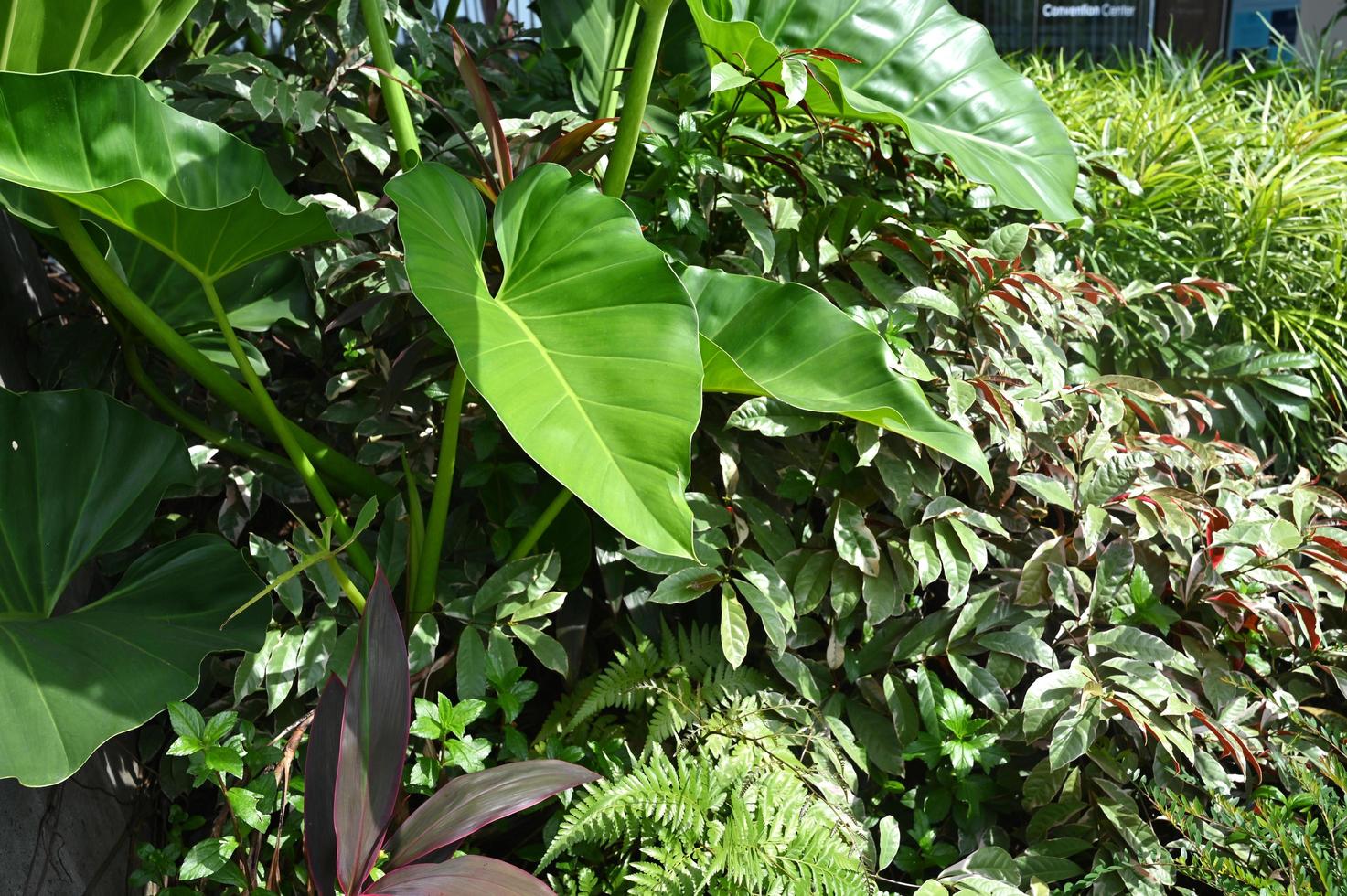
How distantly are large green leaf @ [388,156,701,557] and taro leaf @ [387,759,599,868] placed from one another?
0.43 m

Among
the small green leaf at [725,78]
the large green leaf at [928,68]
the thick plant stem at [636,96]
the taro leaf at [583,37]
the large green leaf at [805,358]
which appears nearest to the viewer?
the large green leaf at [805,358]

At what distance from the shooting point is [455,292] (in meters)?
1.03

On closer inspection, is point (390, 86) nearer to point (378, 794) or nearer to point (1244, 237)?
point (378, 794)

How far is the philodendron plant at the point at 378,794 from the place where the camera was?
106cm

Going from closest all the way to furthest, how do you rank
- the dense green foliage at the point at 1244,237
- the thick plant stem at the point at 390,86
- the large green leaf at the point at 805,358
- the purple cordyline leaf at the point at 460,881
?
1. the purple cordyline leaf at the point at 460,881
2. the large green leaf at the point at 805,358
3. the thick plant stem at the point at 390,86
4. the dense green foliage at the point at 1244,237

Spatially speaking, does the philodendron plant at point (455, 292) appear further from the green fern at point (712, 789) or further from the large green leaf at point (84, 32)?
the green fern at point (712, 789)

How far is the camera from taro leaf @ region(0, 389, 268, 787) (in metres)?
1.20

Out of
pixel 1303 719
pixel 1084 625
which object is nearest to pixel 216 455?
pixel 1084 625

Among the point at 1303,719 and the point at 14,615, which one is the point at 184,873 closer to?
the point at 14,615

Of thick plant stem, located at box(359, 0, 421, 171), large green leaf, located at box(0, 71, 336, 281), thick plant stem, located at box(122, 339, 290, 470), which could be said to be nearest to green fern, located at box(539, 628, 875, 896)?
thick plant stem, located at box(122, 339, 290, 470)

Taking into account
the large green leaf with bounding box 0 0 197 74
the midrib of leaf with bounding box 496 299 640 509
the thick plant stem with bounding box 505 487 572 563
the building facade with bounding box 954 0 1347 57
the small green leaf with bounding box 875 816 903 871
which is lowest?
the small green leaf with bounding box 875 816 903 871

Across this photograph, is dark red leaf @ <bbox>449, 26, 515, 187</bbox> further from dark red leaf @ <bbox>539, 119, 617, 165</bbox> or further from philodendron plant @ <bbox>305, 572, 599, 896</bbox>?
philodendron plant @ <bbox>305, 572, 599, 896</bbox>

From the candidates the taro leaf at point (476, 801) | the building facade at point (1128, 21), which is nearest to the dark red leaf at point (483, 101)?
the taro leaf at point (476, 801)

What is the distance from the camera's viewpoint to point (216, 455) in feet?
5.50
